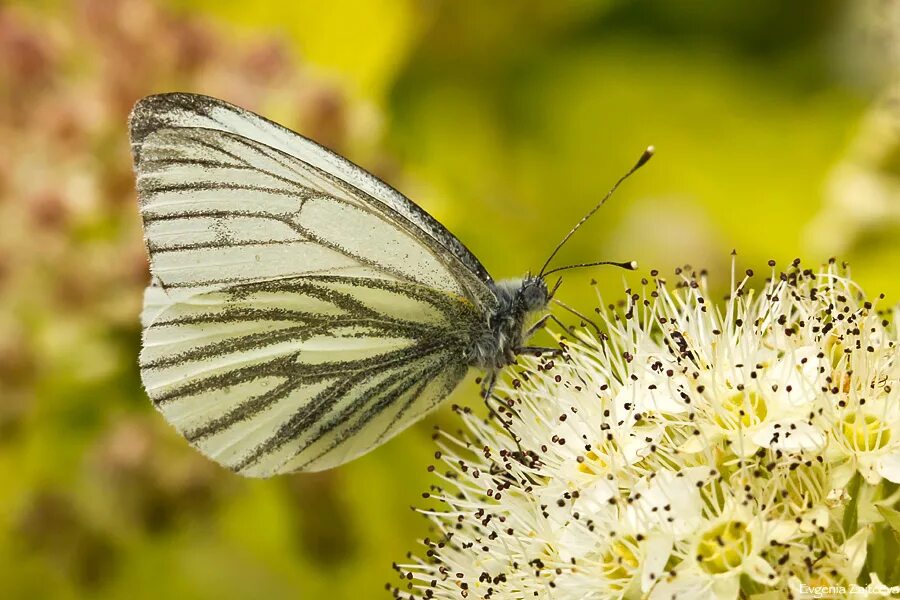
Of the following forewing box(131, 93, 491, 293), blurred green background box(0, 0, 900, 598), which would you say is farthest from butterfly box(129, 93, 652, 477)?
blurred green background box(0, 0, 900, 598)

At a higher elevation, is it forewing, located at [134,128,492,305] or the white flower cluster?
forewing, located at [134,128,492,305]

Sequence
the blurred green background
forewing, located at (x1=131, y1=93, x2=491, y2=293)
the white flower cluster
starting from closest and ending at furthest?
the white flower cluster < forewing, located at (x1=131, y1=93, x2=491, y2=293) < the blurred green background

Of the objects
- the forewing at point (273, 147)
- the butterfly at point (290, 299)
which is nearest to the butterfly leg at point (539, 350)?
the butterfly at point (290, 299)

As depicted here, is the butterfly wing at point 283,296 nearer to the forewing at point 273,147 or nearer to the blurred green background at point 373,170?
the forewing at point 273,147

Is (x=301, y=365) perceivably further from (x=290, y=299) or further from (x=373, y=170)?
(x=373, y=170)

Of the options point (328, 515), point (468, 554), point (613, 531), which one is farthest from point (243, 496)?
point (613, 531)

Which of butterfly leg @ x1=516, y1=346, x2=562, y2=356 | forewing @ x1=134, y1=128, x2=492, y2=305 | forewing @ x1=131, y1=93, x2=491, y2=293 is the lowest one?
butterfly leg @ x1=516, y1=346, x2=562, y2=356

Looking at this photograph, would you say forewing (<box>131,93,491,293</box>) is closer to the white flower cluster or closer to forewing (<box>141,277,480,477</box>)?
forewing (<box>141,277,480,477</box>)

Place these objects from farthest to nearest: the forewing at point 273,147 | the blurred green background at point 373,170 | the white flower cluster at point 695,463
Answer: the blurred green background at point 373,170 < the forewing at point 273,147 < the white flower cluster at point 695,463
